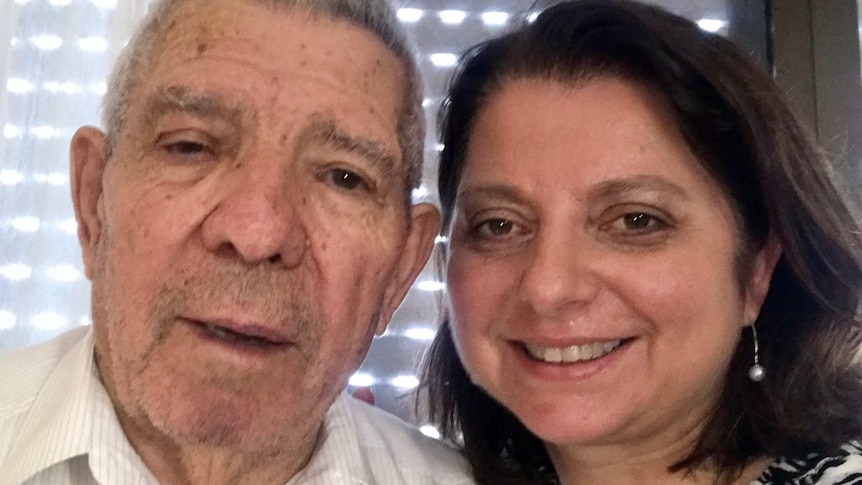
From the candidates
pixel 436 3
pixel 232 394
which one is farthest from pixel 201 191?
pixel 436 3

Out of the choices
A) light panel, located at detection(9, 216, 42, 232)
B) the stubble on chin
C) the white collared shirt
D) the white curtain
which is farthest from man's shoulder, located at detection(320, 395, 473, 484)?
light panel, located at detection(9, 216, 42, 232)

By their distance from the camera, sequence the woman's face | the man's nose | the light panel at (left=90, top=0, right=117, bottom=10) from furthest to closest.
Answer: the light panel at (left=90, top=0, right=117, bottom=10) → the woman's face → the man's nose

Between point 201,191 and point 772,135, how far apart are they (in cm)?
85

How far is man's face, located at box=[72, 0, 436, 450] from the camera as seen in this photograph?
887mm

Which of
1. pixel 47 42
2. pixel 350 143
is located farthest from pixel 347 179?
pixel 47 42

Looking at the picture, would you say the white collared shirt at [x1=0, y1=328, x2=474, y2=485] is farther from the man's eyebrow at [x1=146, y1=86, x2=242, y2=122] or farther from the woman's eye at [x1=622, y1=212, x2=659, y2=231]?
the woman's eye at [x1=622, y1=212, x2=659, y2=231]

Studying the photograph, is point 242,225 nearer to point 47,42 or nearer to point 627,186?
point 627,186

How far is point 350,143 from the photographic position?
39.4 inches

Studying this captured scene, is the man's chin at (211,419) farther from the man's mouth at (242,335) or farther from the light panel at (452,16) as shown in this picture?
the light panel at (452,16)

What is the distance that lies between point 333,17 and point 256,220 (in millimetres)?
345

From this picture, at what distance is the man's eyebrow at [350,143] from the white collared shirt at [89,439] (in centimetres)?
45

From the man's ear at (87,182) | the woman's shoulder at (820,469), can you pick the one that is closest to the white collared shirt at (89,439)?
the man's ear at (87,182)

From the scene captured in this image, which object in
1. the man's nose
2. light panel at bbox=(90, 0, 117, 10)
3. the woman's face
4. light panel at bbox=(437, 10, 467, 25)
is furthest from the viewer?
light panel at bbox=(437, 10, 467, 25)

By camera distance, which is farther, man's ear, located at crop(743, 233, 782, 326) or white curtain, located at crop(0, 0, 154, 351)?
white curtain, located at crop(0, 0, 154, 351)
